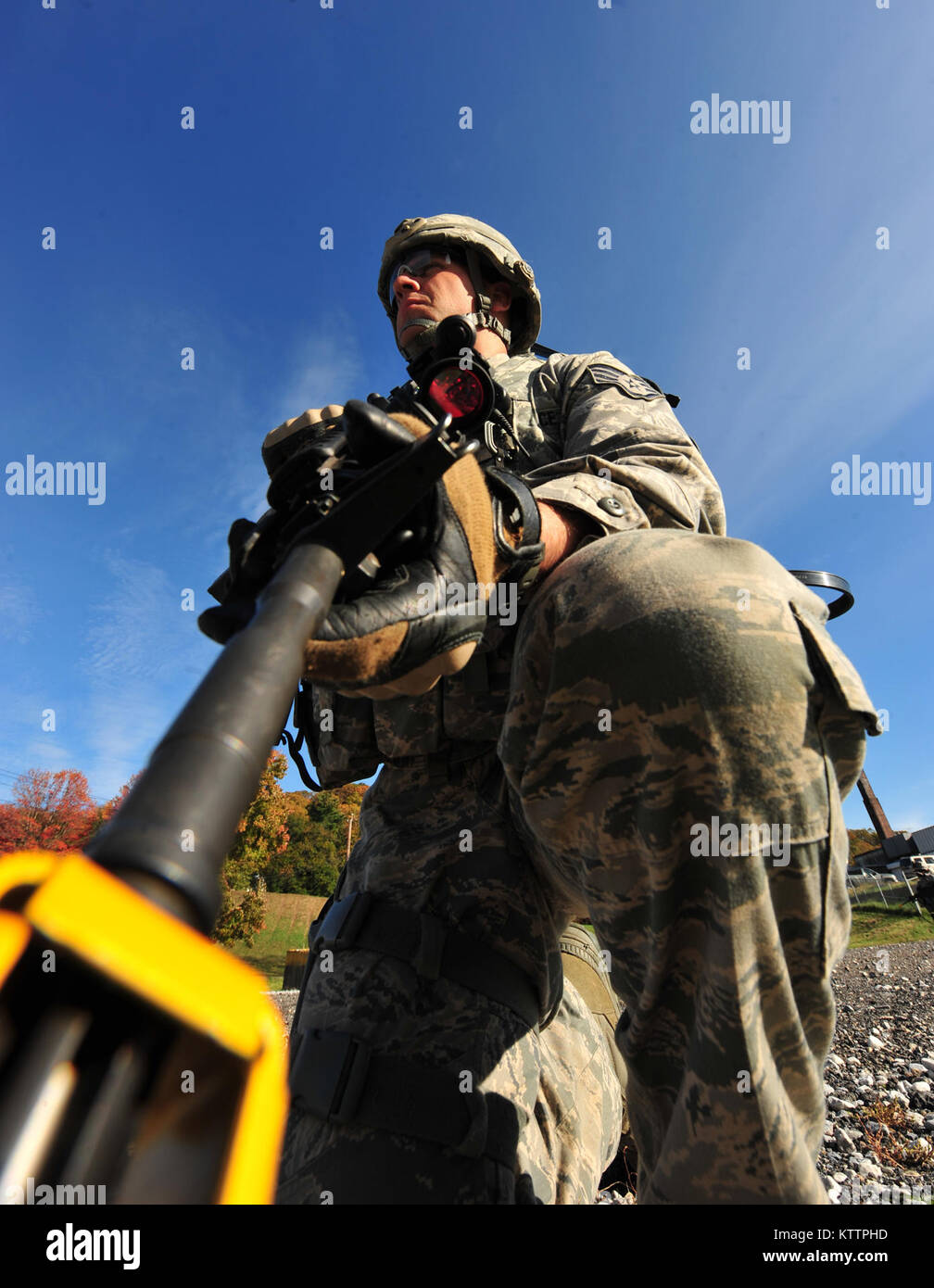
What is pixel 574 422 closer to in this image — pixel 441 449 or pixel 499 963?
pixel 441 449

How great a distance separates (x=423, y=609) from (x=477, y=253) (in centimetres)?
299

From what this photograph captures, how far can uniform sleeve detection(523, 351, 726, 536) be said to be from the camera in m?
1.71

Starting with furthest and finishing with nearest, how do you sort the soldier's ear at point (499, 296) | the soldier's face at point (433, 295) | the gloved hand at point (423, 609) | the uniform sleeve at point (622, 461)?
1. the soldier's ear at point (499, 296)
2. the soldier's face at point (433, 295)
3. the uniform sleeve at point (622, 461)
4. the gloved hand at point (423, 609)

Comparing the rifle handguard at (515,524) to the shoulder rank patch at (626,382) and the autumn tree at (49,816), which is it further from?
the autumn tree at (49,816)

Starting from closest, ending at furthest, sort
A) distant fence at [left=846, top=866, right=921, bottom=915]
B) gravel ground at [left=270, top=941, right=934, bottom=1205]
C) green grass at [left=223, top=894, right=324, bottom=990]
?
1. gravel ground at [left=270, top=941, right=934, bottom=1205]
2. distant fence at [left=846, top=866, right=921, bottom=915]
3. green grass at [left=223, top=894, right=324, bottom=990]

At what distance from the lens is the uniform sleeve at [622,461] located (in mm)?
1713

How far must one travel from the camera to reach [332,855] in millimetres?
31641

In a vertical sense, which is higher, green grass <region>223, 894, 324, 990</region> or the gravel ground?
the gravel ground

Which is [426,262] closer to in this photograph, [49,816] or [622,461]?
[622,461]

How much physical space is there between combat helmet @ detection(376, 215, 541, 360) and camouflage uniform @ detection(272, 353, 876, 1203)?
4.78 feet
